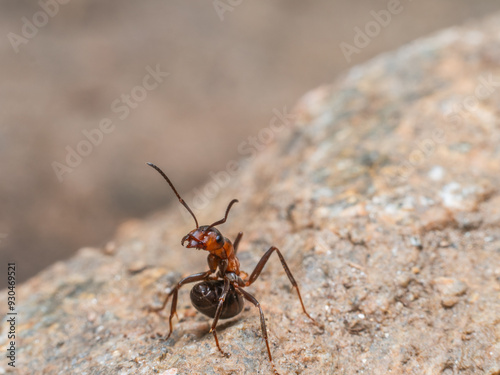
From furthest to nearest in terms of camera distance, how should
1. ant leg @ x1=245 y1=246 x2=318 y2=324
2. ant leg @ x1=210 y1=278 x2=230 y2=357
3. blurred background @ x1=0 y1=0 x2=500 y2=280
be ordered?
1. blurred background @ x1=0 y1=0 x2=500 y2=280
2. ant leg @ x1=245 y1=246 x2=318 y2=324
3. ant leg @ x1=210 y1=278 x2=230 y2=357

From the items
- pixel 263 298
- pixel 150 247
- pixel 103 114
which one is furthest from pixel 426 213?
pixel 103 114

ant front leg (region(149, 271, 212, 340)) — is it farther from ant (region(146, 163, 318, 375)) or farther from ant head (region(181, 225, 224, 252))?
ant head (region(181, 225, 224, 252))

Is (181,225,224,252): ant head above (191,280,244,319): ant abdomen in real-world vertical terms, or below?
above

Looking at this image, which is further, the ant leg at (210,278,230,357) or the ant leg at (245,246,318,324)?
the ant leg at (245,246,318,324)

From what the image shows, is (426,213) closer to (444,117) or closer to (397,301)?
(397,301)

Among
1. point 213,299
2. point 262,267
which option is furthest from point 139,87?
point 213,299

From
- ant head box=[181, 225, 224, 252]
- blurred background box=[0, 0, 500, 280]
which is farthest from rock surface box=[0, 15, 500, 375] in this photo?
blurred background box=[0, 0, 500, 280]

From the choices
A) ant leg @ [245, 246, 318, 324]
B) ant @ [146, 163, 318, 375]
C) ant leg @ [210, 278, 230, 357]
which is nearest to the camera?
ant leg @ [210, 278, 230, 357]

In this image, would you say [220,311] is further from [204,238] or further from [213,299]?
[204,238]
